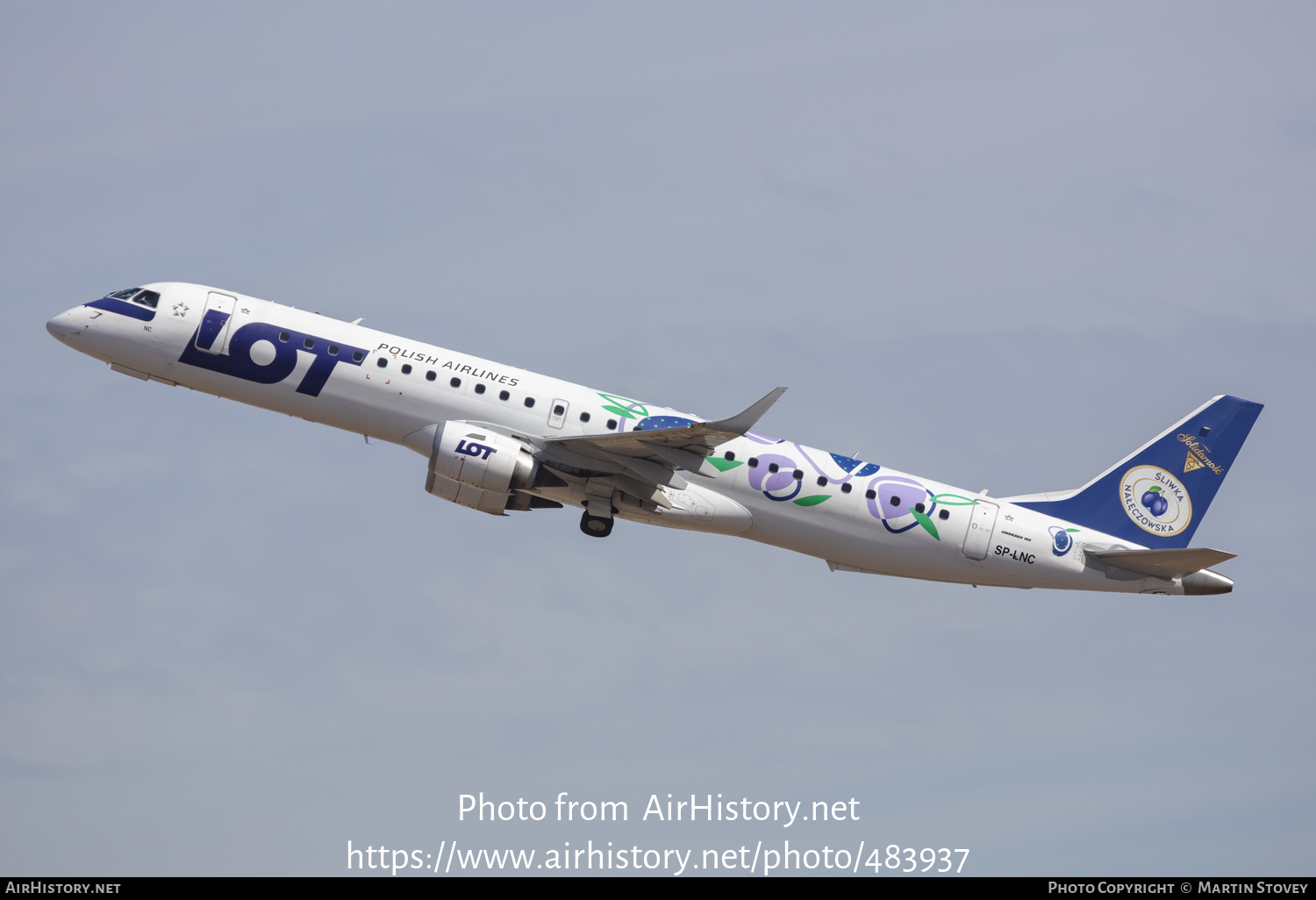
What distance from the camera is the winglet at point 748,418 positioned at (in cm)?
4183

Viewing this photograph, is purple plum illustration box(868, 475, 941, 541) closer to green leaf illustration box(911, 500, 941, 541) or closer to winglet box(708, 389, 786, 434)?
green leaf illustration box(911, 500, 941, 541)

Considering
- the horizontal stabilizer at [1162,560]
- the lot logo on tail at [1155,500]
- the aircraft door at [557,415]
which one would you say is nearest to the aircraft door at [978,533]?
the horizontal stabilizer at [1162,560]

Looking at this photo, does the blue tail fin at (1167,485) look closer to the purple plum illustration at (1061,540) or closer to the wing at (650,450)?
the purple plum illustration at (1061,540)

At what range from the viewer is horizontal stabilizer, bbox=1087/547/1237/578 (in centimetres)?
4897

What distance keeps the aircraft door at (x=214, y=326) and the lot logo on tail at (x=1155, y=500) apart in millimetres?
32918

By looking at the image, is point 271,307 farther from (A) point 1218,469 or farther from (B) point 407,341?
(A) point 1218,469

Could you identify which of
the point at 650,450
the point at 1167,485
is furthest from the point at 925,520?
the point at 1167,485

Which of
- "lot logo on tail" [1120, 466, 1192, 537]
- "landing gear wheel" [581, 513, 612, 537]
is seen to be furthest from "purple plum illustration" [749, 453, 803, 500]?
"lot logo on tail" [1120, 466, 1192, 537]

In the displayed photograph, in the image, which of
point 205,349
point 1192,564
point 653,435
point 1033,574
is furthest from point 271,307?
point 1192,564

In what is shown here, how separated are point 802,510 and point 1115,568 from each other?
39.5ft

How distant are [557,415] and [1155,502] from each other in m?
23.1

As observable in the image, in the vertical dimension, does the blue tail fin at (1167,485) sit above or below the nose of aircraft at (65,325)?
above

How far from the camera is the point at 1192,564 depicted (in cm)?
4978

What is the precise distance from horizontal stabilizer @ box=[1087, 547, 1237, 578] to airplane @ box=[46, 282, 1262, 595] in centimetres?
7
